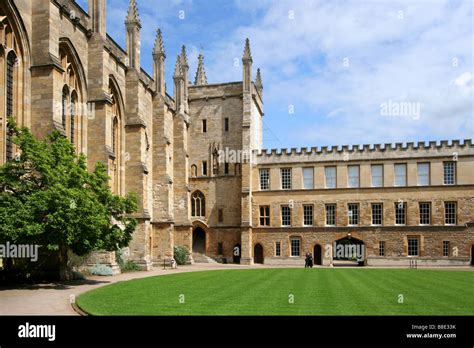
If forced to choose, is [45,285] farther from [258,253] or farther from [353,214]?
[353,214]

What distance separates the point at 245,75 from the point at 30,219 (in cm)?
3286

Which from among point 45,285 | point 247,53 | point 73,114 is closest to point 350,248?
point 247,53

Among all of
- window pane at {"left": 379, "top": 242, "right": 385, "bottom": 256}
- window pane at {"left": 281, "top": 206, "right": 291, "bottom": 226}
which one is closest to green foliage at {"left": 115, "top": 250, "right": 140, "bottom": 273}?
window pane at {"left": 281, "top": 206, "right": 291, "bottom": 226}

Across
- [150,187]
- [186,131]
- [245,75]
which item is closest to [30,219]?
[150,187]

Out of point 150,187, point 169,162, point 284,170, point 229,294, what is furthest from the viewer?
point 284,170

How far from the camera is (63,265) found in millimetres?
21094

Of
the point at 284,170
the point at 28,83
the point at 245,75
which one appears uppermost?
the point at 245,75

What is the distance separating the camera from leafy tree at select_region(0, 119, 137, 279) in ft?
57.0

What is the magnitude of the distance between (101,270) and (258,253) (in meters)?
22.9

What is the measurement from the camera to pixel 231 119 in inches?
1896
